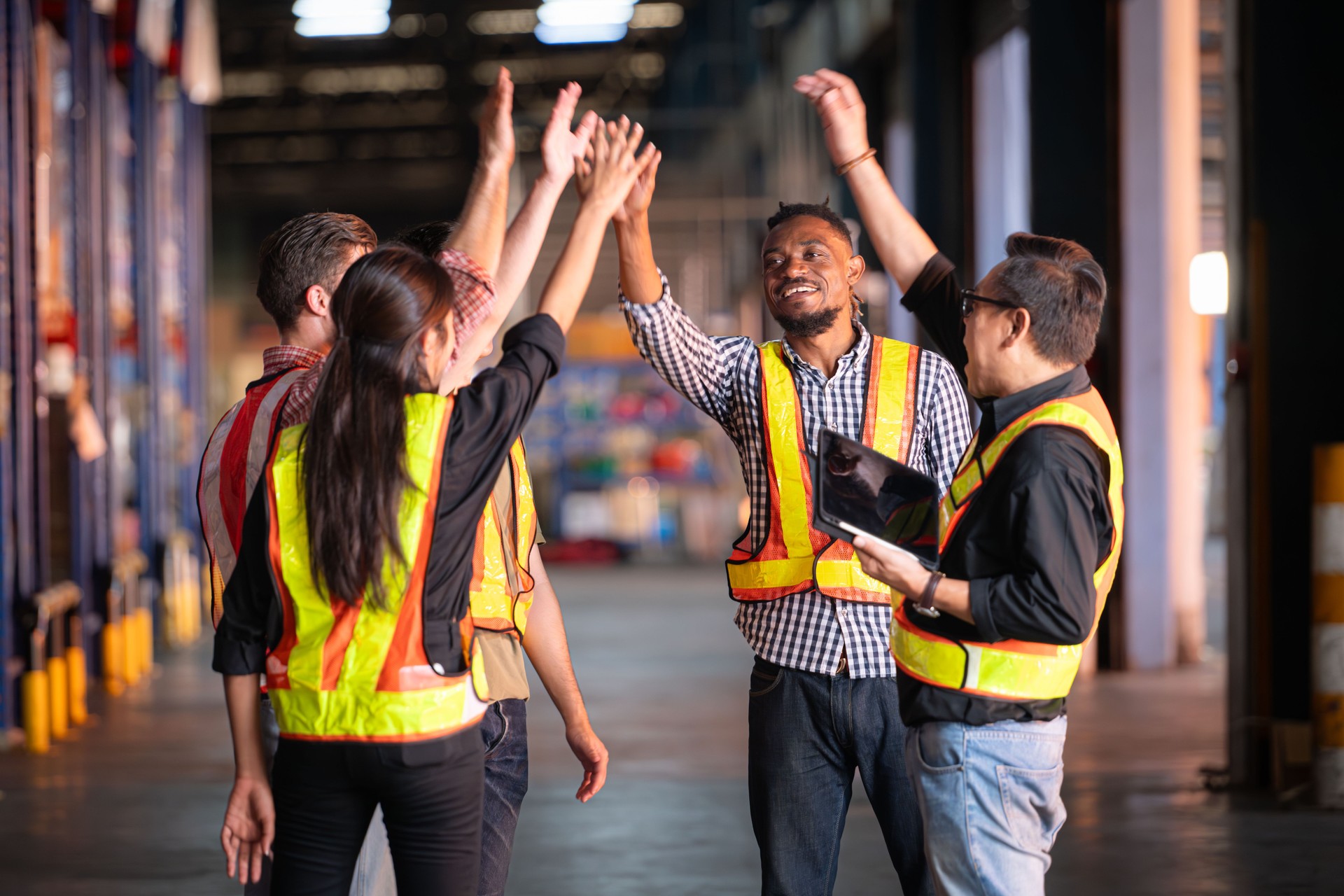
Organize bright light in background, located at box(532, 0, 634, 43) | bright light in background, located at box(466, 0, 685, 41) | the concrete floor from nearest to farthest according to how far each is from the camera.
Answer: the concrete floor < bright light in background, located at box(532, 0, 634, 43) < bright light in background, located at box(466, 0, 685, 41)

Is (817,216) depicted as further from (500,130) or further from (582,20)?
(582,20)

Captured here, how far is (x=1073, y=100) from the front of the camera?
8.73 metres

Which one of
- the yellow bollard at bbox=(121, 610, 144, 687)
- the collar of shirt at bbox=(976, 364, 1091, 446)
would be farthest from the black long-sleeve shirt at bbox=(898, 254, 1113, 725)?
the yellow bollard at bbox=(121, 610, 144, 687)

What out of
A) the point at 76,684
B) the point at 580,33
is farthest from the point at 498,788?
the point at 580,33

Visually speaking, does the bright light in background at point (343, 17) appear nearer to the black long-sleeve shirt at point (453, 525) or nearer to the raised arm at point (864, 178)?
the raised arm at point (864, 178)

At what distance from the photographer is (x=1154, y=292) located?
8664 mm

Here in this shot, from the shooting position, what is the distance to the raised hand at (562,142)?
8.13ft

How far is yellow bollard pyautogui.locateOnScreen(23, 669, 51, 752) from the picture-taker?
21.9 feet

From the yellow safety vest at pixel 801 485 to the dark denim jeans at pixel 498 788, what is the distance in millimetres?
558

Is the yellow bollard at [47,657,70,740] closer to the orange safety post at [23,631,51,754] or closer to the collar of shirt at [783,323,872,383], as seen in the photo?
the orange safety post at [23,631,51,754]

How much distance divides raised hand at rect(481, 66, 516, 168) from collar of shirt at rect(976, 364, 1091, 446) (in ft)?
2.79

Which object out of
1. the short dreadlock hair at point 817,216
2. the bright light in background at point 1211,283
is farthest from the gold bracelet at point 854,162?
→ the bright light in background at point 1211,283

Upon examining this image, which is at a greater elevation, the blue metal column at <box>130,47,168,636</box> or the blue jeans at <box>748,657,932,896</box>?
the blue metal column at <box>130,47,168,636</box>

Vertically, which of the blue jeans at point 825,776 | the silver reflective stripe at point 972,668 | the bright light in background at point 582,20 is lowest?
the blue jeans at point 825,776
